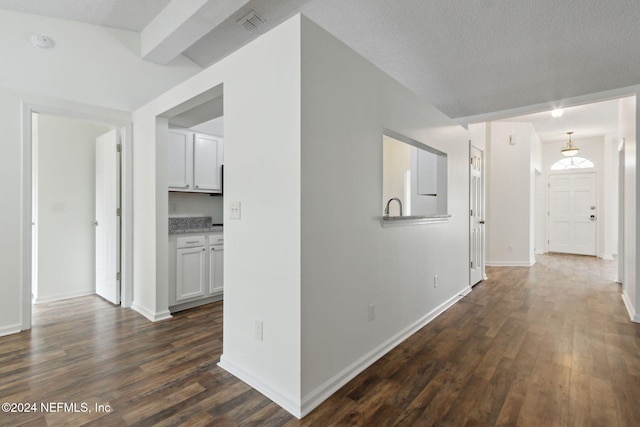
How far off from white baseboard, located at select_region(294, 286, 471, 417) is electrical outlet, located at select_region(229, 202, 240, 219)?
47.0 inches

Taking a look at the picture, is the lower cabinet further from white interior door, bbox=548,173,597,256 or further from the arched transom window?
the arched transom window

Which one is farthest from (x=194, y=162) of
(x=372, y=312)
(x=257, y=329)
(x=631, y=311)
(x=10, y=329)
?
(x=631, y=311)

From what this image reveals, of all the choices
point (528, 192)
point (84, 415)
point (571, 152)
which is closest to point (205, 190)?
point (84, 415)

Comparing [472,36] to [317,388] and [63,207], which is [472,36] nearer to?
[317,388]

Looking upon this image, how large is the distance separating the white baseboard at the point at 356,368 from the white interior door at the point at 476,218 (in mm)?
1669

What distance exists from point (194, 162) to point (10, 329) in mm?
2424

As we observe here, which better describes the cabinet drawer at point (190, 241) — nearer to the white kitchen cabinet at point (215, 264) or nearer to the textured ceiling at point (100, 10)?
the white kitchen cabinet at point (215, 264)

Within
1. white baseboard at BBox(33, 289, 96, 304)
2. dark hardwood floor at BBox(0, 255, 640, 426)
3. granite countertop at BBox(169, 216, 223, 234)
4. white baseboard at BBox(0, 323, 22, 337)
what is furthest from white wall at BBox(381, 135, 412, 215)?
white baseboard at BBox(0, 323, 22, 337)

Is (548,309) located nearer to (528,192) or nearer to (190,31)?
(528,192)

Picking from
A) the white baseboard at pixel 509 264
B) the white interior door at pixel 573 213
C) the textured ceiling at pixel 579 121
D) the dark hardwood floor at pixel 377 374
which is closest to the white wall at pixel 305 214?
the dark hardwood floor at pixel 377 374

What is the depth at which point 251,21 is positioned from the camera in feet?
10.6

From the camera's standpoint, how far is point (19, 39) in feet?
9.60

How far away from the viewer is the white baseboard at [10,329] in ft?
9.16

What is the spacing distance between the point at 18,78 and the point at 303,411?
3.77 metres
